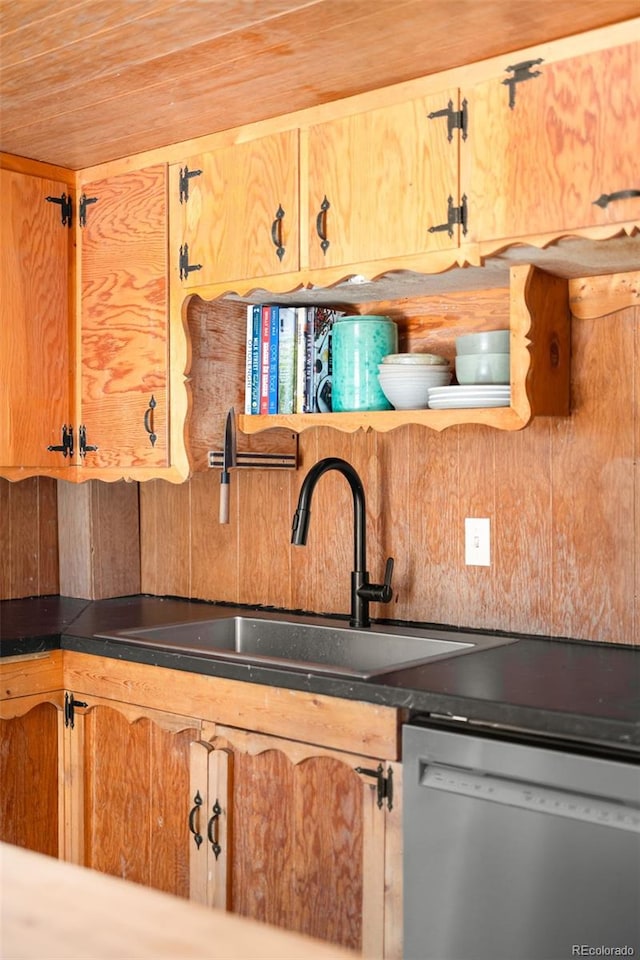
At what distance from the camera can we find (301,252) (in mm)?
2463

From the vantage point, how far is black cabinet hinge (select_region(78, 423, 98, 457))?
299 centimetres

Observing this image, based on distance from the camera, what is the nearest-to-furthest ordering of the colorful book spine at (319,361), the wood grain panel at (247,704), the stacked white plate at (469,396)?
the wood grain panel at (247,704), the stacked white plate at (469,396), the colorful book spine at (319,361)

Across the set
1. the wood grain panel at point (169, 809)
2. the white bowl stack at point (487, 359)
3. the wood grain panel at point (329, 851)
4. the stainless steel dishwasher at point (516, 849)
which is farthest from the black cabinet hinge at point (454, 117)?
the wood grain panel at point (169, 809)

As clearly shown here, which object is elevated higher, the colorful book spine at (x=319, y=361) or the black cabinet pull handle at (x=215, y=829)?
the colorful book spine at (x=319, y=361)

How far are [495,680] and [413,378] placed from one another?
2.54ft

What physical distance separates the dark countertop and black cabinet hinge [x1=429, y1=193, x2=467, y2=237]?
0.91 meters

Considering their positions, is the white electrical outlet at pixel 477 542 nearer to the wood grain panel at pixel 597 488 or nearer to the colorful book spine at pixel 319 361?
the wood grain panel at pixel 597 488

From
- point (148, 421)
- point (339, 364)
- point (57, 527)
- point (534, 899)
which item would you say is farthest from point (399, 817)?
point (57, 527)

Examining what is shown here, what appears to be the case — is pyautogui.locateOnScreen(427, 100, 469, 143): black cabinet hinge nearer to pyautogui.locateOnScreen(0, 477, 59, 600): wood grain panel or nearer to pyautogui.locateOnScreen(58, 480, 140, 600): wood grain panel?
pyautogui.locateOnScreen(58, 480, 140, 600): wood grain panel

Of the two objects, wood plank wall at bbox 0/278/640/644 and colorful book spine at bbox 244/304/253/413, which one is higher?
colorful book spine at bbox 244/304/253/413

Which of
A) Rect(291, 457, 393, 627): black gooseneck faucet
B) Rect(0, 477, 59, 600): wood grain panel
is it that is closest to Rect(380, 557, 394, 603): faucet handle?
Rect(291, 457, 393, 627): black gooseneck faucet

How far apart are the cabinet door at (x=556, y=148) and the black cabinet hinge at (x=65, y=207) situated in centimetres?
135

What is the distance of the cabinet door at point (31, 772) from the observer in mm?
2654

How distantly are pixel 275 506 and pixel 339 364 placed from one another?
573mm
